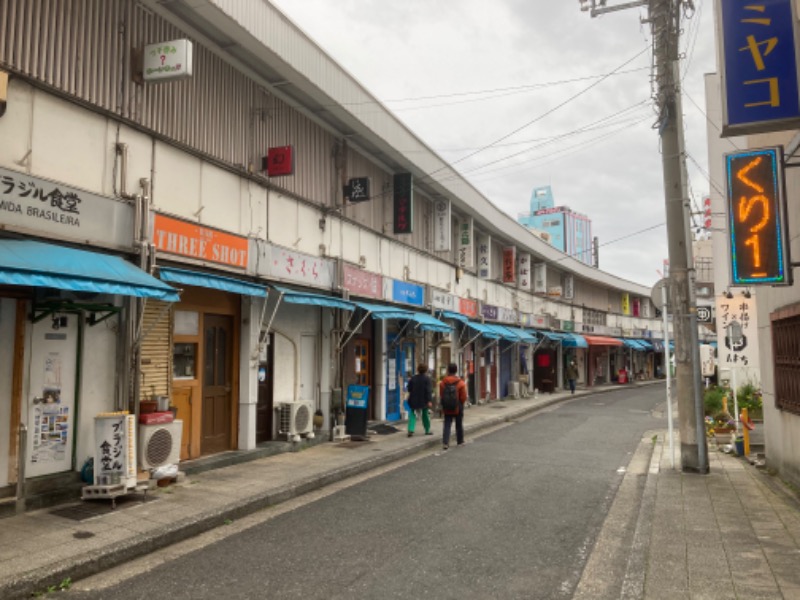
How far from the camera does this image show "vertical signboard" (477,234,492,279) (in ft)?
77.6

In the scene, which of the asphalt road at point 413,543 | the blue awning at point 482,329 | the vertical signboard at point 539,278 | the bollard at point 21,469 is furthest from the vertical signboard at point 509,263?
the bollard at point 21,469

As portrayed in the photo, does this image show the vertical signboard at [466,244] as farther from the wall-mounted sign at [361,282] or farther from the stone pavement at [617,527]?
the stone pavement at [617,527]

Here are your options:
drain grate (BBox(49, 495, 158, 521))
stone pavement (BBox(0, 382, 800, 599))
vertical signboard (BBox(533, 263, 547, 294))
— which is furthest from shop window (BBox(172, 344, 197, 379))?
vertical signboard (BBox(533, 263, 547, 294))

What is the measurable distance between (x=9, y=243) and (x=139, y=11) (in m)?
4.38

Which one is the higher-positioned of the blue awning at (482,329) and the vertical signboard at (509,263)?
the vertical signboard at (509,263)

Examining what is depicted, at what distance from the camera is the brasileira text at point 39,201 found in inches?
253

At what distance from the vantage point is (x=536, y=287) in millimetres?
30203

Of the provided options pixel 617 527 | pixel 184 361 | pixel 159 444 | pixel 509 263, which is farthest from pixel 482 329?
pixel 159 444

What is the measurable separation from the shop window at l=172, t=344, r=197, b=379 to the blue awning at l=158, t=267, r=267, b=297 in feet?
4.64

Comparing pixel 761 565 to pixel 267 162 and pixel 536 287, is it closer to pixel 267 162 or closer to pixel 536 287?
pixel 267 162

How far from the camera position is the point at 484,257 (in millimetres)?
23859

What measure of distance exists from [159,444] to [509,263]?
20.6 m

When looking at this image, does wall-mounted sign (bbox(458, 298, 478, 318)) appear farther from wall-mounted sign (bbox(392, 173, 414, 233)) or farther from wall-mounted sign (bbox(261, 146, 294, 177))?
wall-mounted sign (bbox(261, 146, 294, 177))

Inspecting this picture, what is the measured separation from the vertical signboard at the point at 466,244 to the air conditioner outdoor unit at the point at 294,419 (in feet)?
36.0
